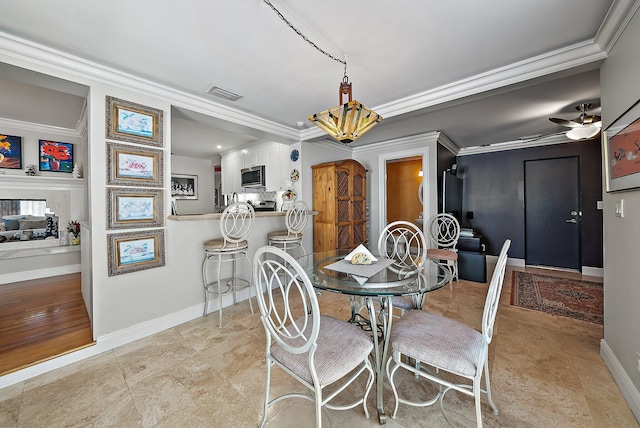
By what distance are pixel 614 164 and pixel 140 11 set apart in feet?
10.5

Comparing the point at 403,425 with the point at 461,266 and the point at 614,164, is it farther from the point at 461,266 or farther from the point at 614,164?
the point at 461,266

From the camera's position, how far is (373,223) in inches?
191

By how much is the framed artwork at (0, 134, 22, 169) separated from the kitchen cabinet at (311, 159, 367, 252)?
4137 millimetres

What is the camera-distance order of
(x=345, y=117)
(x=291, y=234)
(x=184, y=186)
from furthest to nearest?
(x=184, y=186) → (x=291, y=234) → (x=345, y=117)

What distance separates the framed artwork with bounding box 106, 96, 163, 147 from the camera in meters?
2.13

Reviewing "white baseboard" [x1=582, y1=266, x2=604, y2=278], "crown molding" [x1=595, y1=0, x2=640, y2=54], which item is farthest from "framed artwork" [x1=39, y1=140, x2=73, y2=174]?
"white baseboard" [x1=582, y1=266, x2=604, y2=278]

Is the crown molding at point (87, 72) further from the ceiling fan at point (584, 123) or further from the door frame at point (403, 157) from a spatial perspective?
the ceiling fan at point (584, 123)

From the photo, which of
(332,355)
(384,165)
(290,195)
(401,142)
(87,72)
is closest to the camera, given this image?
(332,355)

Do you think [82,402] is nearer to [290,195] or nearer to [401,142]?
[290,195]

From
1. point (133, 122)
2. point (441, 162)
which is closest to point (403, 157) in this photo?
point (441, 162)

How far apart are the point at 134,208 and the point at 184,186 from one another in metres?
4.16

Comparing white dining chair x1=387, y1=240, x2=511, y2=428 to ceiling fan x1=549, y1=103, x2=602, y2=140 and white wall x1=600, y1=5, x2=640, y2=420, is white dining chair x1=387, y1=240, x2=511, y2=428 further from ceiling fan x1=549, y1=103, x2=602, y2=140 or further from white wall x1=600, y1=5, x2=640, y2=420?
ceiling fan x1=549, y1=103, x2=602, y2=140

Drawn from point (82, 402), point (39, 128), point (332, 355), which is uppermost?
point (39, 128)

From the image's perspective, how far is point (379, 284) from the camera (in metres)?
1.46
